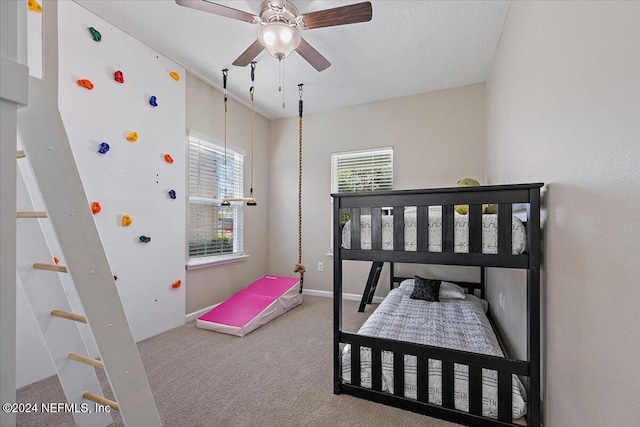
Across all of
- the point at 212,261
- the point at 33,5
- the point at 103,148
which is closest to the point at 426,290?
the point at 212,261

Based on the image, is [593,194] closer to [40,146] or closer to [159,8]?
[40,146]

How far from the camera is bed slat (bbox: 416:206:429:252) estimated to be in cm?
158

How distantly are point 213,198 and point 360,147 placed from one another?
205cm

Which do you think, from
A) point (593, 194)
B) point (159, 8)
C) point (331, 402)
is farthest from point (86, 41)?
point (593, 194)

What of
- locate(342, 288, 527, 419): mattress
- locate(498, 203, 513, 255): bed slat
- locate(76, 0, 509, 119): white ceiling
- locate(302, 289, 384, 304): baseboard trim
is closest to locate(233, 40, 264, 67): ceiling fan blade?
locate(76, 0, 509, 119): white ceiling

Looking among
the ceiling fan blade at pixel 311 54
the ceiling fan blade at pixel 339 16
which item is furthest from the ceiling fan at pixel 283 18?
the ceiling fan blade at pixel 311 54

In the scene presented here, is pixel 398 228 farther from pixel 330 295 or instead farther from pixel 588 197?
pixel 330 295

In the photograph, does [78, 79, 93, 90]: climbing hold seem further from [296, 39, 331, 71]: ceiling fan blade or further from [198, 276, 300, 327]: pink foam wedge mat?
[198, 276, 300, 327]: pink foam wedge mat

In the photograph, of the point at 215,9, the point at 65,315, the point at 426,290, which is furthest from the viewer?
the point at 426,290

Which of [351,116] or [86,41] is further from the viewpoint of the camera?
[351,116]

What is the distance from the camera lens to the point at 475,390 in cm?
148

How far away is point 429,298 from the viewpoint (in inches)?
111

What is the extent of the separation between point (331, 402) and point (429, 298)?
1.53 metres

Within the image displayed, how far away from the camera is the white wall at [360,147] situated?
3434 millimetres
